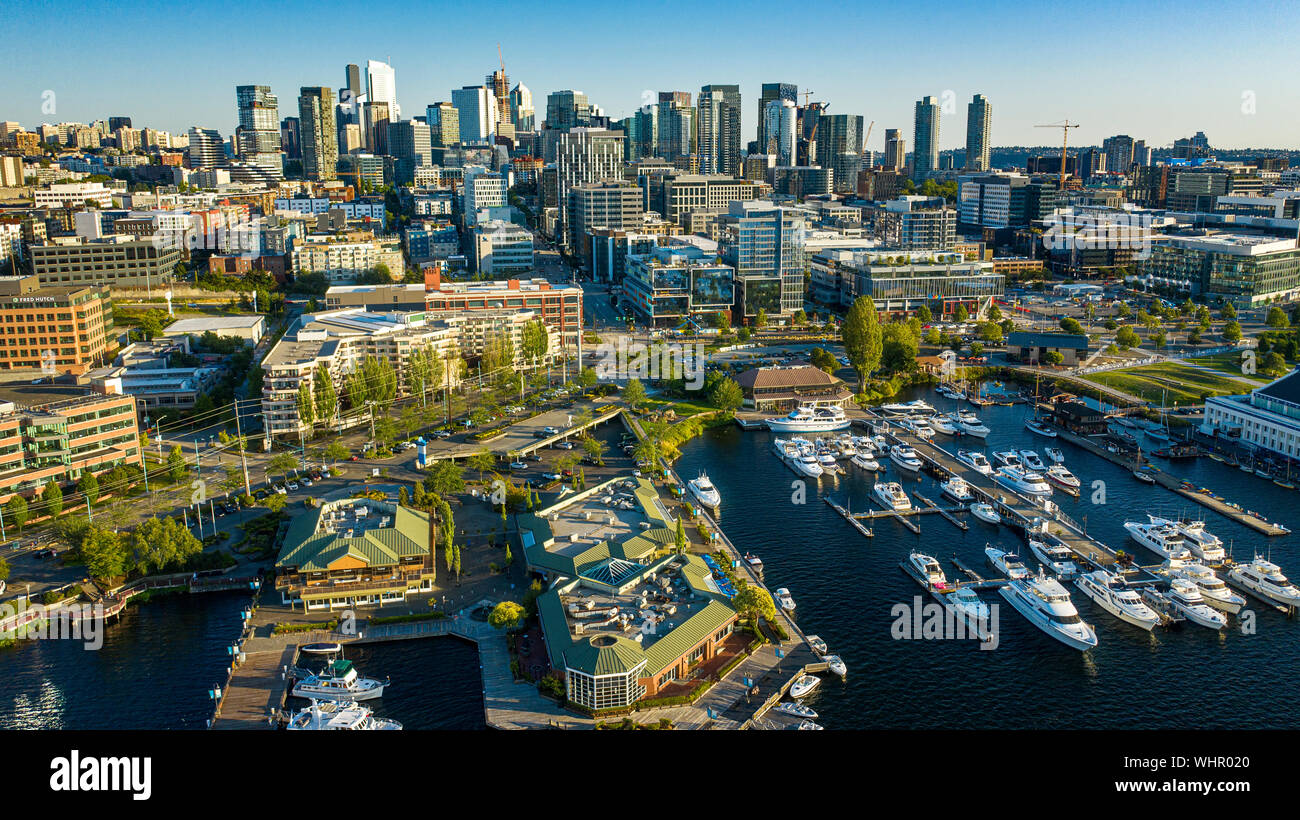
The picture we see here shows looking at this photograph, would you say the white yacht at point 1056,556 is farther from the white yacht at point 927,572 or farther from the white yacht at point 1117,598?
the white yacht at point 927,572

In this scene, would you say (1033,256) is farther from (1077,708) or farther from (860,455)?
(1077,708)

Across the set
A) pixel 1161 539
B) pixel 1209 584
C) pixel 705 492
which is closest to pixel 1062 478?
pixel 1161 539

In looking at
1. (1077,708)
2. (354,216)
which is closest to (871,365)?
(1077,708)

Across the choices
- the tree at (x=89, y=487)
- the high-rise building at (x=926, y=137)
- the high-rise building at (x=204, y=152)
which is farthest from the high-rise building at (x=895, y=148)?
the tree at (x=89, y=487)

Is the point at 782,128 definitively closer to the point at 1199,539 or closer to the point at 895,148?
the point at 895,148

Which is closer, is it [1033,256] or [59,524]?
[59,524]

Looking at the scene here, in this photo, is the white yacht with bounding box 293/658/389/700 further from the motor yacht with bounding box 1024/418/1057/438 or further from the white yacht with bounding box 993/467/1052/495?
the motor yacht with bounding box 1024/418/1057/438
